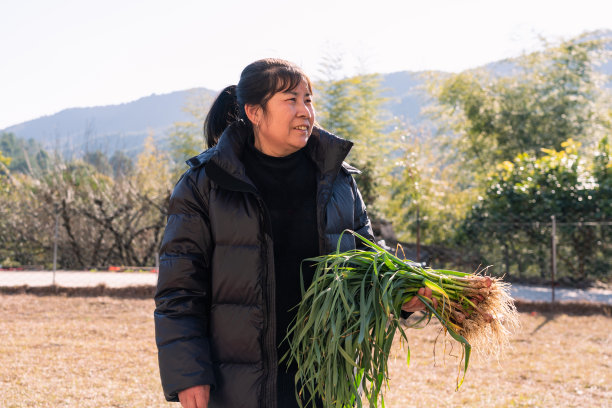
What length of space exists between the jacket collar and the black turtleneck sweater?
51mm

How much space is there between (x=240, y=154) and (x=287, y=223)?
0.82 feet

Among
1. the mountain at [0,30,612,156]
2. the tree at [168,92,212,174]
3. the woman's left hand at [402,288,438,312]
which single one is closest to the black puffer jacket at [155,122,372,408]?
the woman's left hand at [402,288,438,312]

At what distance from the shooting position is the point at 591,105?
13.0m

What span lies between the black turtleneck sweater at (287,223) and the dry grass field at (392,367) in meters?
1.51

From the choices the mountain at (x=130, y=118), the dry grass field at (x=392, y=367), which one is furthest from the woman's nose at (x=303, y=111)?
the mountain at (x=130, y=118)

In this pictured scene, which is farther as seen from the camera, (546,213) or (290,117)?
(546,213)

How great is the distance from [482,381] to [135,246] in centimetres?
838

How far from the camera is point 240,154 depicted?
73.0 inches

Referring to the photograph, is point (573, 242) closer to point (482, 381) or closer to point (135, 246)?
point (482, 381)

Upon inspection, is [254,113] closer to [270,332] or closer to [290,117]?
[290,117]

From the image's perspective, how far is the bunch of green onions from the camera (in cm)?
161

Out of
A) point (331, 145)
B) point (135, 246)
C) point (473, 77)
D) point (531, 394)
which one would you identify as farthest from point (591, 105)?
point (331, 145)

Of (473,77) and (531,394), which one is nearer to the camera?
(531,394)

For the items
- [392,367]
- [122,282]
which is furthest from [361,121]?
[392,367]
